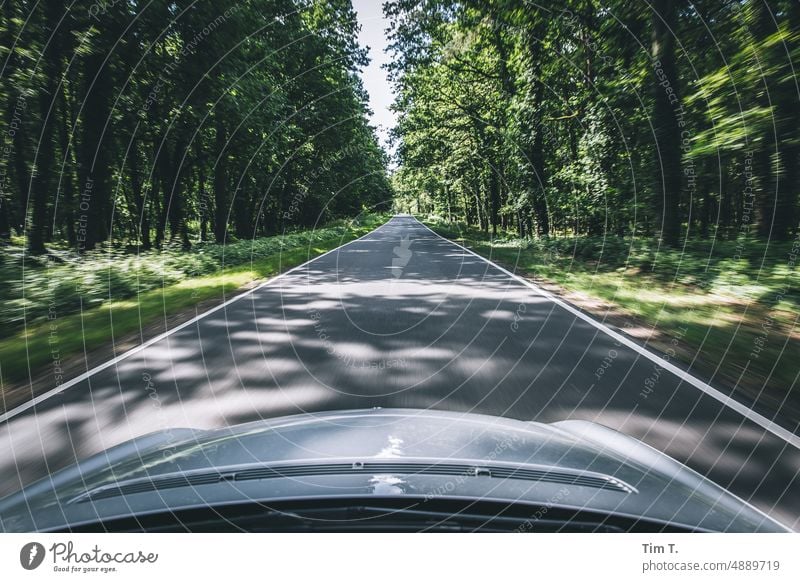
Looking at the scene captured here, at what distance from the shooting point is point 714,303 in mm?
7883

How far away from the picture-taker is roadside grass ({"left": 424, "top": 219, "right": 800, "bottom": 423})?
493 cm

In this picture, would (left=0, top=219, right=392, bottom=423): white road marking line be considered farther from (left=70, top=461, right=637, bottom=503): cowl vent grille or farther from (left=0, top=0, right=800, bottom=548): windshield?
(left=70, top=461, right=637, bottom=503): cowl vent grille

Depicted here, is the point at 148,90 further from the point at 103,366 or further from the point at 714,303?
the point at 714,303

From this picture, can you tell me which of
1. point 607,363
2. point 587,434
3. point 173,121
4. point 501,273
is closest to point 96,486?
point 587,434

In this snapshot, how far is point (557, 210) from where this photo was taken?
21609 millimetres

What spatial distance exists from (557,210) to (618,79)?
8.03 m

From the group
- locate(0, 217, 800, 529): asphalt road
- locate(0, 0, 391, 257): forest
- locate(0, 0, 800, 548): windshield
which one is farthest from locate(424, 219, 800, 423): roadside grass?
locate(0, 0, 391, 257): forest

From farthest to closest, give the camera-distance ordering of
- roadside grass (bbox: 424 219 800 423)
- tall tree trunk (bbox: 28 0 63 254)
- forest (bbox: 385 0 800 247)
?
tall tree trunk (bbox: 28 0 63 254)
forest (bbox: 385 0 800 247)
roadside grass (bbox: 424 219 800 423)

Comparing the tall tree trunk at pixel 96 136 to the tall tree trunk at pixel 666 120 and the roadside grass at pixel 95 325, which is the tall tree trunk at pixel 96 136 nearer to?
the roadside grass at pixel 95 325

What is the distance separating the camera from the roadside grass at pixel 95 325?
223 inches

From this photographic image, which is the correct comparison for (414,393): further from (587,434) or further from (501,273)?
(501,273)

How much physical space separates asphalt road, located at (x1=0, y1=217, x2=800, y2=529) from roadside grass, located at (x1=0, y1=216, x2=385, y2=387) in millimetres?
1161

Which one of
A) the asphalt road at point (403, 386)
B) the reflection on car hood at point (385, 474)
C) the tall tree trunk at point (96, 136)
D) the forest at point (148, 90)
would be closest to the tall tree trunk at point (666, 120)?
the asphalt road at point (403, 386)

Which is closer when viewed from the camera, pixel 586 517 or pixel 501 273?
pixel 586 517
